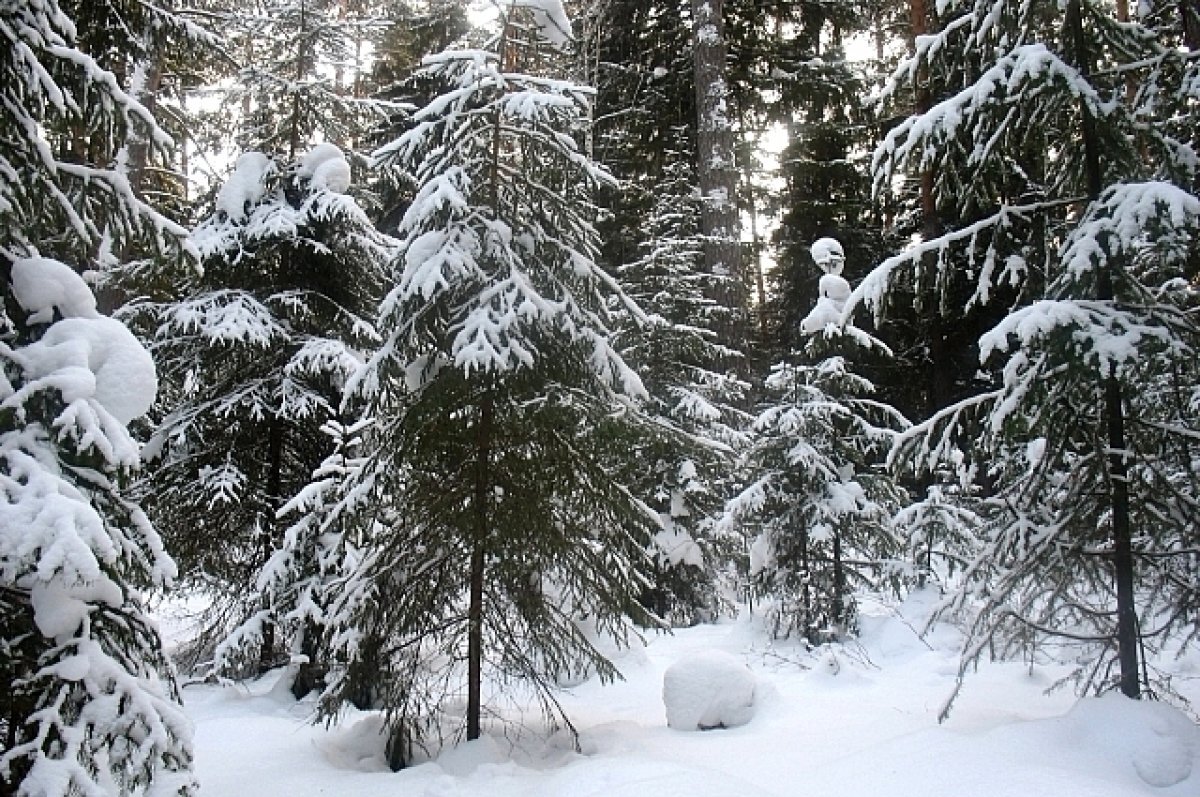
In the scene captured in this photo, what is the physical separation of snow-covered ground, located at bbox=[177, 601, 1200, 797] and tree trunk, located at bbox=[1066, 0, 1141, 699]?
13.9 inches

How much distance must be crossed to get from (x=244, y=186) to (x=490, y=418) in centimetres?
485

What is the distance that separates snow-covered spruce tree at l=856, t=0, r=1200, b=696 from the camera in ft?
15.7

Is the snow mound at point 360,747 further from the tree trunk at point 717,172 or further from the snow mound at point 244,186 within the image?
the tree trunk at point 717,172

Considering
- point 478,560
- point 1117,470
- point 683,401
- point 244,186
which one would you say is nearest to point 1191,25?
point 1117,470

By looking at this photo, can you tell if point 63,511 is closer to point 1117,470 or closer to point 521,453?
point 521,453

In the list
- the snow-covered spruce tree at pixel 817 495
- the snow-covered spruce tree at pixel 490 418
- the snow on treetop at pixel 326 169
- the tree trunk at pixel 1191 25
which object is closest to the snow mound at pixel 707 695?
the snow-covered spruce tree at pixel 490 418

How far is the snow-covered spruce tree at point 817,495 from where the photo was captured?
9.55 m

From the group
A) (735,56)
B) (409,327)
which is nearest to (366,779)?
(409,327)

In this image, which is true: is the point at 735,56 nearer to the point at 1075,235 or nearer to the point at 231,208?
the point at 231,208

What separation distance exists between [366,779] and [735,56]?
44.9ft

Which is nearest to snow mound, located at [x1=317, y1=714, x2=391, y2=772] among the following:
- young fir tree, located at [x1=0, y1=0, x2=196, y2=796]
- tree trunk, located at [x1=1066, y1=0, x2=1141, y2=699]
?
young fir tree, located at [x1=0, y1=0, x2=196, y2=796]

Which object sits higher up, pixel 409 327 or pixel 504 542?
pixel 409 327

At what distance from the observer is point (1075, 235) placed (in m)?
5.00

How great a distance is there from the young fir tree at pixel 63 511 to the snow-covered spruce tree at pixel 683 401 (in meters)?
7.08
